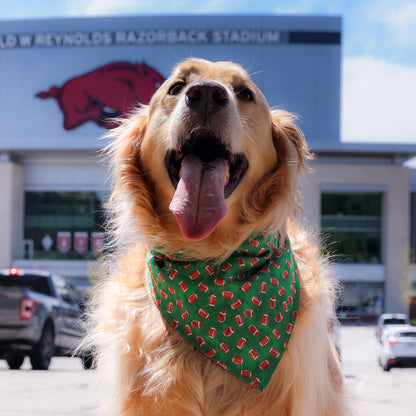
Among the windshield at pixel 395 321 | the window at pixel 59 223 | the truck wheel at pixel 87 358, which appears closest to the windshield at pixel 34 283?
the truck wheel at pixel 87 358

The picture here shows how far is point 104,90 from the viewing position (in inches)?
2110

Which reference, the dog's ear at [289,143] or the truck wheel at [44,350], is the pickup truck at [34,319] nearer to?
the truck wheel at [44,350]

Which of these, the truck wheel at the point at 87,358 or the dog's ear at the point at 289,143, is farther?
the truck wheel at the point at 87,358

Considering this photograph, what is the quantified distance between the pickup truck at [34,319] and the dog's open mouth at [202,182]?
7.54m

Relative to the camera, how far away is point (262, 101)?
3.04 meters

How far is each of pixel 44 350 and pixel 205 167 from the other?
9.13 meters

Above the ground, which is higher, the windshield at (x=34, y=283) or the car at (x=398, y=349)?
the windshield at (x=34, y=283)

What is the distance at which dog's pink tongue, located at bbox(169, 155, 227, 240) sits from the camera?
8.81ft

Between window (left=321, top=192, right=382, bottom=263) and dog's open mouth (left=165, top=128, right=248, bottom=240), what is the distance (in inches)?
1610

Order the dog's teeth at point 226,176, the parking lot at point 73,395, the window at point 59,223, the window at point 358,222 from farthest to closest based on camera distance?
the window at point 358,222 < the window at point 59,223 < the parking lot at point 73,395 < the dog's teeth at point 226,176

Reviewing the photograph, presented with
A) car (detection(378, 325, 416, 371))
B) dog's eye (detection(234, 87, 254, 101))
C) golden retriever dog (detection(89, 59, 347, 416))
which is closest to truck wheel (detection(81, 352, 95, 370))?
golden retriever dog (detection(89, 59, 347, 416))

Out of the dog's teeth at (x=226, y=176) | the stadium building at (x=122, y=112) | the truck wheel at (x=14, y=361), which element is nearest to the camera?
the dog's teeth at (x=226, y=176)

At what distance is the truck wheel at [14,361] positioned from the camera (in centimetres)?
1080

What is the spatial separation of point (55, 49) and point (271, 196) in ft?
188
